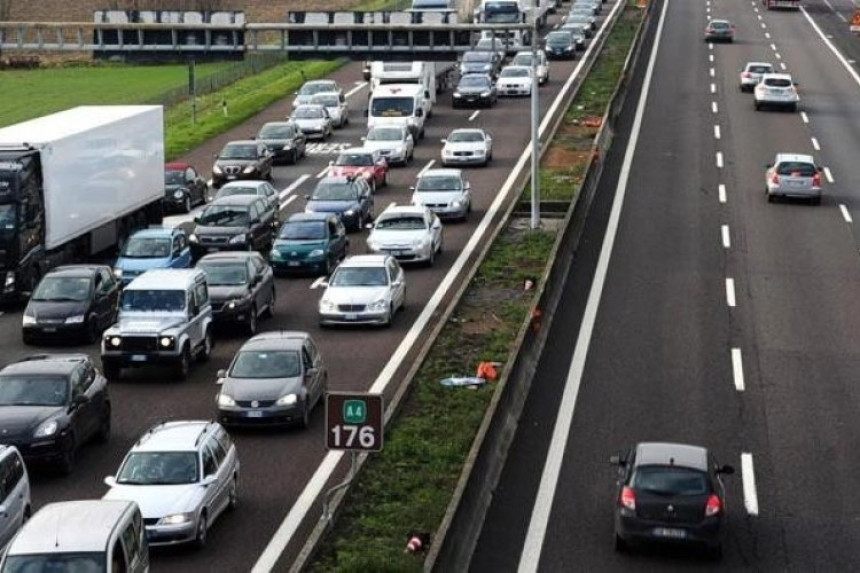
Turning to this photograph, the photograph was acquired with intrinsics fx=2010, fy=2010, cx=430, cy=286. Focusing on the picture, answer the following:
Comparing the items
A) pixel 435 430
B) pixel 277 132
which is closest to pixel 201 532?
pixel 435 430

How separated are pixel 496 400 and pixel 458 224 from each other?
2535 cm

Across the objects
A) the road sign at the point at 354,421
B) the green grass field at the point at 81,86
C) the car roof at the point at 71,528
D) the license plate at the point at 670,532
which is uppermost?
the road sign at the point at 354,421

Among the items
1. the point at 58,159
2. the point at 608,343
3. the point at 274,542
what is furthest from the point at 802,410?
the point at 58,159

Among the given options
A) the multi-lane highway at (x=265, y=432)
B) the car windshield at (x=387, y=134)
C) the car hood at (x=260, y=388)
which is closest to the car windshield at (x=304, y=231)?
the multi-lane highway at (x=265, y=432)

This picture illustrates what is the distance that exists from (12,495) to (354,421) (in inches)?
190

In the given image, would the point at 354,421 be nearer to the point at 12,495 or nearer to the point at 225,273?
the point at 12,495

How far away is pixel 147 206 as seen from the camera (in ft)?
182

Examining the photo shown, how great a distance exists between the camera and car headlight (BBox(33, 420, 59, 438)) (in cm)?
3091

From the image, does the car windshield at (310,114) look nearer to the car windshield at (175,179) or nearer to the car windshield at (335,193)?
the car windshield at (175,179)

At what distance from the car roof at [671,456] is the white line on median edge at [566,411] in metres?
1.82

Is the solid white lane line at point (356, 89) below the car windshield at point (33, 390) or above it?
below

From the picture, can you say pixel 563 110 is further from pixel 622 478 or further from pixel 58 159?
pixel 622 478

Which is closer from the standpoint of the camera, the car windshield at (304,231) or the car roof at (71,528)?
the car roof at (71,528)

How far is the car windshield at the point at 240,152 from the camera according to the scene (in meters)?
66.0
